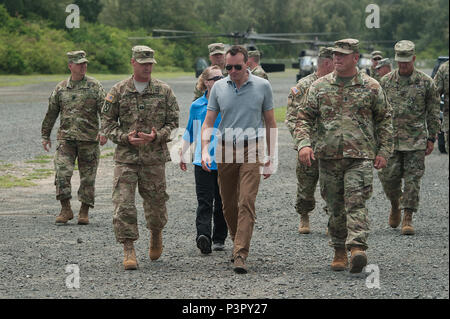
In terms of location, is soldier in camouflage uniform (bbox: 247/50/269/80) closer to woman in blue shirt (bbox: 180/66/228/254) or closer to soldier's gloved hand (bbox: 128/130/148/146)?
woman in blue shirt (bbox: 180/66/228/254)

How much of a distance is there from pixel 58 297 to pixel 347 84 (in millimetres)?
2915

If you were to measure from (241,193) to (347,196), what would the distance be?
0.89m

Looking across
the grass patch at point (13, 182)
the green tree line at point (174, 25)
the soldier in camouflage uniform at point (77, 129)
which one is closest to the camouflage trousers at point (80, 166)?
the soldier in camouflage uniform at point (77, 129)

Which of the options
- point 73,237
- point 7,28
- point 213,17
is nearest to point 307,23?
point 213,17

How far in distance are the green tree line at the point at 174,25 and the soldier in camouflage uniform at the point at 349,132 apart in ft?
43.6

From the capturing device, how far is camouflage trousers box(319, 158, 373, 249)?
6723 millimetres

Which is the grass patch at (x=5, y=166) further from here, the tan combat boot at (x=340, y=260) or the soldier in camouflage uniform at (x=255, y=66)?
the tan combat boot at (x=340, y=260)

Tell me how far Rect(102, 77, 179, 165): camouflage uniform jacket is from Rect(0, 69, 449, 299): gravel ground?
999mm

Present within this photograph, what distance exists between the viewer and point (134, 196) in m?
7.16

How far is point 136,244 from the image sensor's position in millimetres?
8305

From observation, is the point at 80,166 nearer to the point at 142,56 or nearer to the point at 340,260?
the point at 142,56

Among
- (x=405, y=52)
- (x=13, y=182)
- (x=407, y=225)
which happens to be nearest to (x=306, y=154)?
(x=407, y=225)

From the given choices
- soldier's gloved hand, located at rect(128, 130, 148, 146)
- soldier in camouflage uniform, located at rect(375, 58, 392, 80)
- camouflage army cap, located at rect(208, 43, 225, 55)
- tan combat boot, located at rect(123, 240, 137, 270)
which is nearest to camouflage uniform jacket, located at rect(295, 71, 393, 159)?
soldier's gloved hand, located at rect(128, 130, 148, 146)

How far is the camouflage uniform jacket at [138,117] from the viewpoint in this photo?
7176 millimetres
